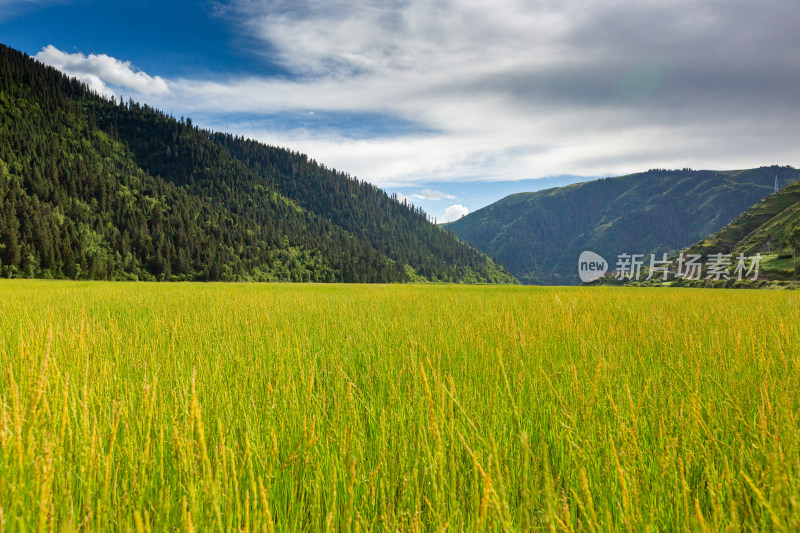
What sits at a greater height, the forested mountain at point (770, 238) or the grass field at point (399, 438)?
the forested mountain at point (770, 238)

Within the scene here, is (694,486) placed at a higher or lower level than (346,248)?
lower

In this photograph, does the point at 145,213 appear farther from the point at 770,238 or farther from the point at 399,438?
the point at 770,238

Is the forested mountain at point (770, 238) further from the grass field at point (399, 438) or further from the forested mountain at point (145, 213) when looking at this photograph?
the forested mountain at point (145, 213)

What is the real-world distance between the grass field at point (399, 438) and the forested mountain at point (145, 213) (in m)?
88.3

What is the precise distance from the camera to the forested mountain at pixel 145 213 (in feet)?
261

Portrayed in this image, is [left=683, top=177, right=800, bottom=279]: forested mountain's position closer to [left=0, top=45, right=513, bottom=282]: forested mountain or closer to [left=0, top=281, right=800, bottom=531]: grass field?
[left=0, top=281, right=800, bottom=531]: grass field

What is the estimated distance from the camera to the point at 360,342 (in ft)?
14.7

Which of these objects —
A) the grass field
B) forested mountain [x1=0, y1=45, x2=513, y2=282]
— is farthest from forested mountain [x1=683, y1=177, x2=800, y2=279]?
forested mountain [x1=0, y1=45, x2=513, y2=282]

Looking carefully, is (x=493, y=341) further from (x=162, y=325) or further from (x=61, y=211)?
(x=61, y=211)

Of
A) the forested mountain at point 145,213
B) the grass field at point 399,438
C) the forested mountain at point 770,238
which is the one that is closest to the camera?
the grass field at point 399,438

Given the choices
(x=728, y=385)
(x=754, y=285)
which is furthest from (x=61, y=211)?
(x=754, y=285)

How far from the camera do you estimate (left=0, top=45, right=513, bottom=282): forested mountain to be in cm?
7962

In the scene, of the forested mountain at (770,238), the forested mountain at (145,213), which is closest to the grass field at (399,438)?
the forested mountain at (770,238)

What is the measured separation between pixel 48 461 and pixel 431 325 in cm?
471
